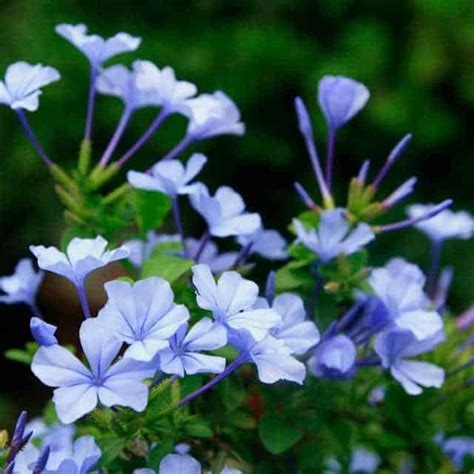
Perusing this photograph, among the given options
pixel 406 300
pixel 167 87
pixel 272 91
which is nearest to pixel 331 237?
pixel 406 300

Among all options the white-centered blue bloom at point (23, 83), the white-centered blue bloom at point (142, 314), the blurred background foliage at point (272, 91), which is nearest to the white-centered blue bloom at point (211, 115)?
the white-centered blue bloom at point (23, 83)

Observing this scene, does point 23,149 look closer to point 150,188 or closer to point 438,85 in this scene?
point 438,85

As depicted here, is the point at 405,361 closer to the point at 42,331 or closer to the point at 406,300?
the point at 406,300

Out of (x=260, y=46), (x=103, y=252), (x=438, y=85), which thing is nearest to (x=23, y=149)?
(x=260, y=46)

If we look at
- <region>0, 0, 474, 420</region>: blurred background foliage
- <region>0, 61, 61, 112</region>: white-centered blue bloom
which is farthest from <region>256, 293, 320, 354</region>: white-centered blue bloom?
<region>0, 0, 474, 420</region>: blurred background foliage

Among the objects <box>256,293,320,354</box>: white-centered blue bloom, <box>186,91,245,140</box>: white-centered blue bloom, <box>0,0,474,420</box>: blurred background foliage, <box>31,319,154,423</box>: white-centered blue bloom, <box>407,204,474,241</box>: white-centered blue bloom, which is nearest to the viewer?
<box>31,319,154,423</box>: white-centered blue bloom

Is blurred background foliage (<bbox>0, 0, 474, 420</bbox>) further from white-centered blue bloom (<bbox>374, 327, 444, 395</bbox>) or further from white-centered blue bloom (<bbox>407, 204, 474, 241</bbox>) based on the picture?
white-centered blue bloom (<bbox>374, 327, 444, 395</bbox>)
